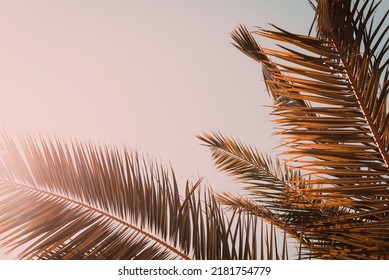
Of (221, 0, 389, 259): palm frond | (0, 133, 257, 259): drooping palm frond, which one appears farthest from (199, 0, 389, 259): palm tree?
(0, 133, 257, 259): drooping palm frond

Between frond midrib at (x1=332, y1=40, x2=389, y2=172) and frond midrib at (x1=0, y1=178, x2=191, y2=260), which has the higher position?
frond midrib at (x1=332, y1=40, x2=389, y2=172)

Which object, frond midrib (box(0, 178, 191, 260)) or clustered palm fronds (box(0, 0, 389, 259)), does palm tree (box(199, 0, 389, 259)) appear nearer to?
clustered palm fronds (box(0, 0, 389, 259))

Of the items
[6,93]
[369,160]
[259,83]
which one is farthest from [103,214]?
[259,83]

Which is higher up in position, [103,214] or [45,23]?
[45,23]

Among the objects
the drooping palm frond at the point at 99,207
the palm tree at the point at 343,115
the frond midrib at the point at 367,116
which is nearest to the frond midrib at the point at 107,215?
the drooping palm frond at the point at 99,207

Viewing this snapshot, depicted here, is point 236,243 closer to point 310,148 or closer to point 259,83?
point 310,148

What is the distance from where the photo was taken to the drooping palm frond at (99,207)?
4.02ft

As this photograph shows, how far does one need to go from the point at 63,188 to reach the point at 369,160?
0.95m

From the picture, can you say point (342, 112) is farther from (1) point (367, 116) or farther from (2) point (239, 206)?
(2) point (239, 206)

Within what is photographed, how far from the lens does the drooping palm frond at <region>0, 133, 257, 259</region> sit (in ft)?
4.02

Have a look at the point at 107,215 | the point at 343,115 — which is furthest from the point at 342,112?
the point at 107,215

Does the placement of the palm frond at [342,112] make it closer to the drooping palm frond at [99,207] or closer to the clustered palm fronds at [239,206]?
the clustered palm fronds at [239,206]

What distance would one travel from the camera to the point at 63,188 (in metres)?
1.29
